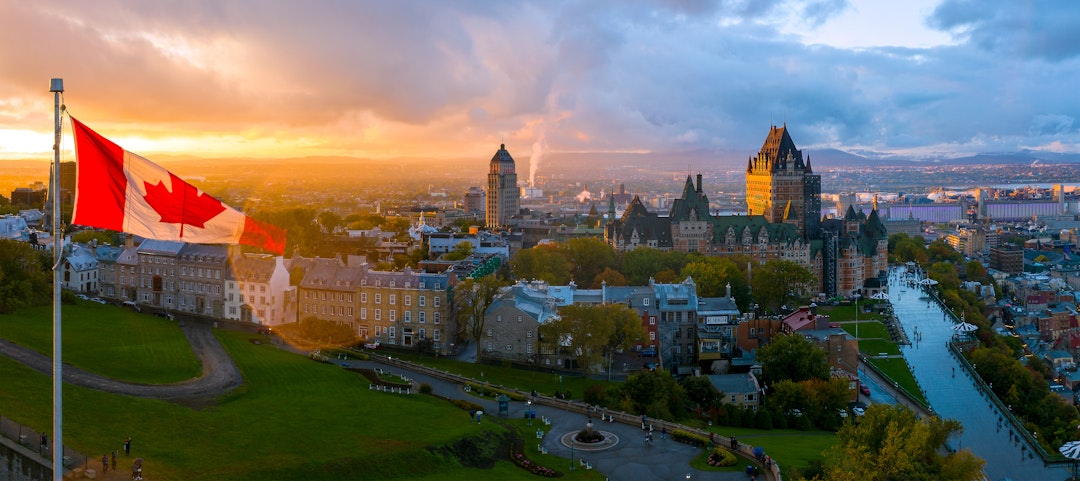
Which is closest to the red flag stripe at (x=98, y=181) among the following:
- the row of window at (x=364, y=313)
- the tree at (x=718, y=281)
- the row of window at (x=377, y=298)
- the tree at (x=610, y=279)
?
the row of window at (x=377, y=298)

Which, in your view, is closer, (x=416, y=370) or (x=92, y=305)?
(x=416, y=370)

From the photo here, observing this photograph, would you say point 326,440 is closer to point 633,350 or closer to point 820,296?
point 633,350

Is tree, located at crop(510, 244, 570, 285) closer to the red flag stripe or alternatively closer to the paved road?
the paved road

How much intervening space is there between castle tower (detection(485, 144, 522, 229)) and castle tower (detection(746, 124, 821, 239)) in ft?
207

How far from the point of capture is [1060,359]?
94062 mm

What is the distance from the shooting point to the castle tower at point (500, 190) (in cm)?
18850

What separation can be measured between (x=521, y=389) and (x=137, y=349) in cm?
2195

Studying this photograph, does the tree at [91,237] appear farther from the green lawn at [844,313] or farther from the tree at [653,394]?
the green lawn at [844,313]

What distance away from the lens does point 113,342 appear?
55812 mm

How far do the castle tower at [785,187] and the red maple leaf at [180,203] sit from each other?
107 meters

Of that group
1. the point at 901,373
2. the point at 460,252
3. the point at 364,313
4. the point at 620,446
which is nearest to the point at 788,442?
the point at 620,446

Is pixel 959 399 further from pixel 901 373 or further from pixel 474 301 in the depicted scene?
pixel 474 301

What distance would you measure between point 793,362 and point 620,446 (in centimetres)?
2351

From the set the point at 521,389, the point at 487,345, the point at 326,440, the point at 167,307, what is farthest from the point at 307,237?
the point at 326,440
